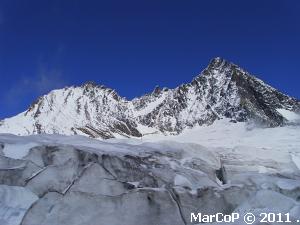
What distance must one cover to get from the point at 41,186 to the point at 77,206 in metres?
1.13

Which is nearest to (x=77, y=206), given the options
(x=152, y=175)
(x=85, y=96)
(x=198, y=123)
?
(x=152, y=175)

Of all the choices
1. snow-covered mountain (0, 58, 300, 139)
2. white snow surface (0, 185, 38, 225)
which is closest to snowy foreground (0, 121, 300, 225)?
white snow surface (0, 185, 38, 225)

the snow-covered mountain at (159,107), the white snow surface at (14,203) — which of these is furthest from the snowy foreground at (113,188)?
the snow-covered mountain at (159,107)

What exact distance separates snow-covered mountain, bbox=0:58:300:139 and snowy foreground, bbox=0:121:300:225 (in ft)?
126

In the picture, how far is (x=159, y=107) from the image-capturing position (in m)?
93.3

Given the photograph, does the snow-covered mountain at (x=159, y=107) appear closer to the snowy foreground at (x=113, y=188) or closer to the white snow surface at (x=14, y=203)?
the snowy foreground at (x=113, y=188)

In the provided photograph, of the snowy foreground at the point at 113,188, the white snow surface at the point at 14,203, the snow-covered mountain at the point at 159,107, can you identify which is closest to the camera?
the white snow surface at the point at 14,203

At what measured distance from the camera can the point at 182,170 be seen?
51.6 feet

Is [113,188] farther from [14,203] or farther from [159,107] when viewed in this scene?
[159,107]

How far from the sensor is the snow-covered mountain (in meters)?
67.1

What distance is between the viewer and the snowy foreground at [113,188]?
12.9 metres

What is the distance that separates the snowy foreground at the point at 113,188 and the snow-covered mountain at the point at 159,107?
38.4 m

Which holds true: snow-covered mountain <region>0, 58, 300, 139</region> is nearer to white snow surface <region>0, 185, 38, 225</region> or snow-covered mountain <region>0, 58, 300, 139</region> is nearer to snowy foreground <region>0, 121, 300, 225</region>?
snowy foreground <region>0, 121, 300, 225</region>

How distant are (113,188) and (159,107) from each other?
3136 inches
